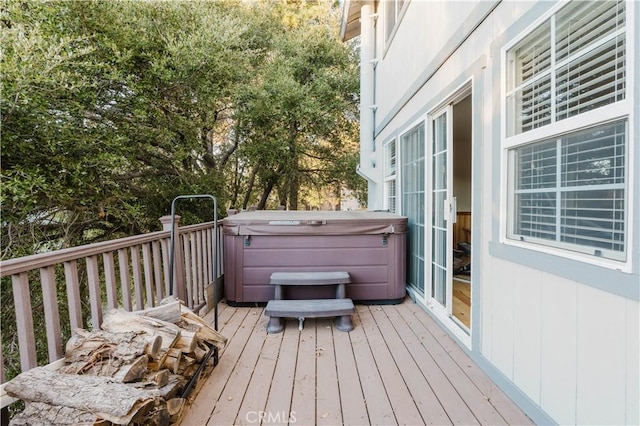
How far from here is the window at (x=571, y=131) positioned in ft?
4.29

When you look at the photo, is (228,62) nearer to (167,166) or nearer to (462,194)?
(167,166)

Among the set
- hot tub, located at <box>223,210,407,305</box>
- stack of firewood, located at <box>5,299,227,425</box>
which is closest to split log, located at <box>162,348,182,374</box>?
stack of firewood, located at <box>5,299,227,425</box>

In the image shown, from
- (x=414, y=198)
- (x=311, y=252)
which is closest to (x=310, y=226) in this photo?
(x=311, y=252)

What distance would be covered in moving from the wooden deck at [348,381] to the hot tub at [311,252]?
0.56 m

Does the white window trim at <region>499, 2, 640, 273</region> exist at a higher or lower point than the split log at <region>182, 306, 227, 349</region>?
higher

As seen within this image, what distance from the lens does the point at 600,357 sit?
1.34 m

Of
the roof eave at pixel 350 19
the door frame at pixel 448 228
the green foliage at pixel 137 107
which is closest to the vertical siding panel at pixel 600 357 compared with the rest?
the door frame at pixel 448 228

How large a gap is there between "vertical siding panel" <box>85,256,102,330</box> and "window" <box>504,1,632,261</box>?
2510 millimetres

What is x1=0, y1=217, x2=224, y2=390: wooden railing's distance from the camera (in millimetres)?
1557

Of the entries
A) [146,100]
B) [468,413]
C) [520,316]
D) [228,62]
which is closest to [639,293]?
[520,316]

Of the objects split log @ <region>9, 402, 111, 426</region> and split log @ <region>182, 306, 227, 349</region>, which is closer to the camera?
split log @ <region>9, 402, 111, 426</region>

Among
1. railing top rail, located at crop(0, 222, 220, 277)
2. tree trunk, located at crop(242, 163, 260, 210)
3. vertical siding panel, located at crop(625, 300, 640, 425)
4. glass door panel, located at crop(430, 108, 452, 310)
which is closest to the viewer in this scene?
vertical siding panel, located at crop(625, 300, 640, 425)

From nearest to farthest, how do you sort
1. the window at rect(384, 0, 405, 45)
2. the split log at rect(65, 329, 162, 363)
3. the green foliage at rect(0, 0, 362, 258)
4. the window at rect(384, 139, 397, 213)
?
1. the split log at rect(65, 329, 162, 363)
2. the green foliage at rect(0, 0, 362, 258)
3. the window at rect(384, 0, 405, 45)
4. the window at rect(384, 139, 397, 213)

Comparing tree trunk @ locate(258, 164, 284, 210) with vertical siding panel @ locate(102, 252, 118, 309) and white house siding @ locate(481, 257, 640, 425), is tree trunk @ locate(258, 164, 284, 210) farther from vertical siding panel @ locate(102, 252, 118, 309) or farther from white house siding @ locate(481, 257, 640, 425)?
white house siding @ locate(481, 257, 640, 425)
